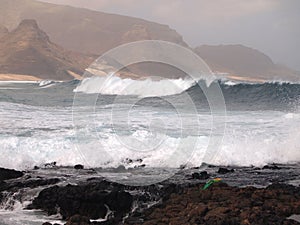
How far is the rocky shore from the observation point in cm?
851

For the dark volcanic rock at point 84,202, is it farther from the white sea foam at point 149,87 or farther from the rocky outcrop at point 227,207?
Answer: the white sea foam at point 149,87

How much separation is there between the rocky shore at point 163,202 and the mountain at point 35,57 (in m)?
104

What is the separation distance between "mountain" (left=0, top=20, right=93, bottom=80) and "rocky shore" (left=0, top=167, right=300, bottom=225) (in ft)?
342

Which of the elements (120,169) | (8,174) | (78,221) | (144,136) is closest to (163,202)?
(78,221)

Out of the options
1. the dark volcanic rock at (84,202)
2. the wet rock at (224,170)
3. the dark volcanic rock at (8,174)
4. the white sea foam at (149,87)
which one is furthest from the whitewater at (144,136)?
the white sea foam at (149,87)

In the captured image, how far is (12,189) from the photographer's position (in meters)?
11.7

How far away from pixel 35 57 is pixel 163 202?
127 metres

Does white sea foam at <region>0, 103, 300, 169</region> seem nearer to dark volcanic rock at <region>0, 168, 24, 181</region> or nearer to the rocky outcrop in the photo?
dark volcanic rock at <region>0, 168, 24, 181</region>

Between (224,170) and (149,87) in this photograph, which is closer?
(224,170)

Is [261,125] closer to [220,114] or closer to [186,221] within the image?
[220,114]

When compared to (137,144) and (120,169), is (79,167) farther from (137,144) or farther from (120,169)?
(137,144)

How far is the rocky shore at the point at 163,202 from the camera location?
851cm

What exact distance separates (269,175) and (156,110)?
626 inches

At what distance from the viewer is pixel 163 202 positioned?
33.8ft
